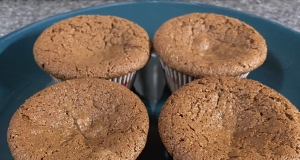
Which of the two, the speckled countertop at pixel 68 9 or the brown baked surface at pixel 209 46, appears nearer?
the brown baked surface at pixel 209 46

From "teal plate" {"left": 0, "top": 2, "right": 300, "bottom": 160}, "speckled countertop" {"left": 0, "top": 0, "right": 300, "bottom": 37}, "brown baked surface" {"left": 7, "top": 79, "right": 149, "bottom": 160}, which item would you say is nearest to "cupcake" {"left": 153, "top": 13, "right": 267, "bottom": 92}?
"teal plate" {"left": 0, "top": 2, "right": 300, "bottom": 160}

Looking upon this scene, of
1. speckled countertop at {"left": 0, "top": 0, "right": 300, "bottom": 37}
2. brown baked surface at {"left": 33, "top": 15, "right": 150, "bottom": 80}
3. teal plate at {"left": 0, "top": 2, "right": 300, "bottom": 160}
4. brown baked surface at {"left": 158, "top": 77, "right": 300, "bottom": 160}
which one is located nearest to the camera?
brown baked surface at {"left": 158, "top": 77, "right": 300, "bottom": 160}

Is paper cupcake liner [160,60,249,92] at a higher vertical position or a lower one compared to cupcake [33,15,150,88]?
lower

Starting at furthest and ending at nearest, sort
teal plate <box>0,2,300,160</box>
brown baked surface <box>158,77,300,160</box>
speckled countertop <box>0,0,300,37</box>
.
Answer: speckled countertop <box>0,0,300,37</box> → teal plate <box>0,2,300,160</box> → brown baked surface <box>158,77,300,160</box>

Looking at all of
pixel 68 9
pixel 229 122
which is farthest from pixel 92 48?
pixel 68 9

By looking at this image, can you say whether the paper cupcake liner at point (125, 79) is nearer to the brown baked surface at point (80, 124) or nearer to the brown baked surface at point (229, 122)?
the brown baked surface at point (80, 124)

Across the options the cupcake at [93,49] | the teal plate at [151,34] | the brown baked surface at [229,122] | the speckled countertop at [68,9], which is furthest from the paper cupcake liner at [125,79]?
the speckled countertop at [68,9]

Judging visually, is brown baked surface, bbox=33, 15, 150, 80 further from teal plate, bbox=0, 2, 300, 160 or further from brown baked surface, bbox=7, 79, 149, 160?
teal plate, bbox=0, 2, 300, 160

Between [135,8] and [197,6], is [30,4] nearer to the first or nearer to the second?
[135,8]
